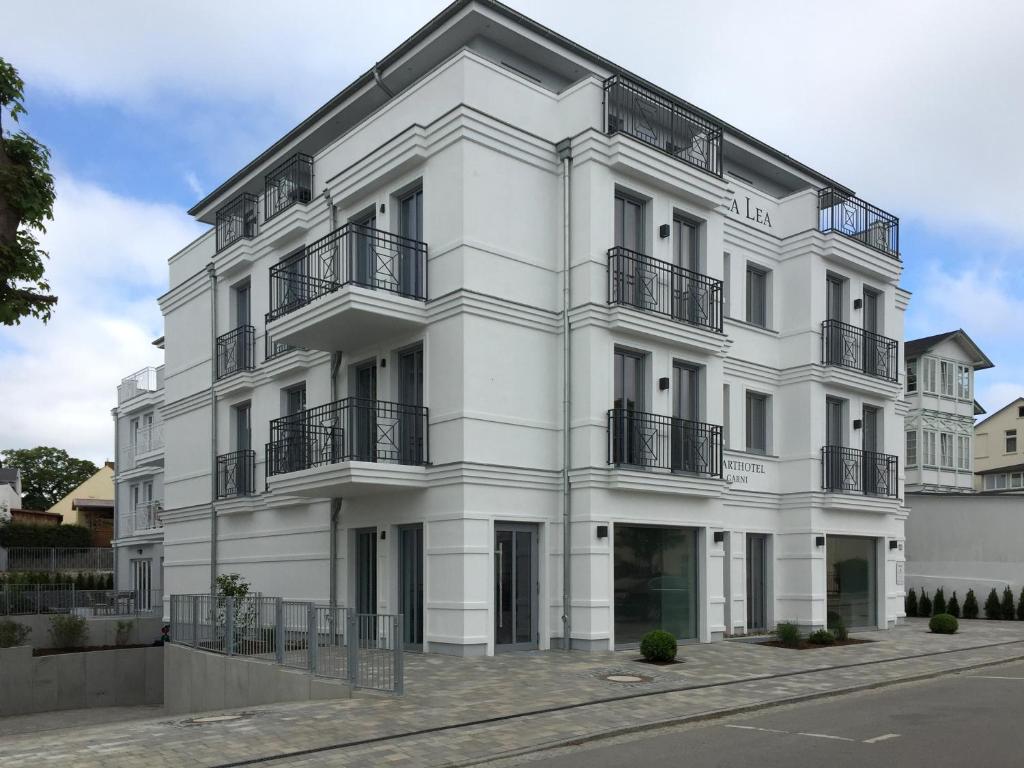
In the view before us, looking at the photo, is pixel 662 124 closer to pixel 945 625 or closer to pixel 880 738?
pixel 945 625

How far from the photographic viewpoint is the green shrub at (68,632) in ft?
76.4

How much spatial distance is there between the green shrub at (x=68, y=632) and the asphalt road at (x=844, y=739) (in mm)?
17246

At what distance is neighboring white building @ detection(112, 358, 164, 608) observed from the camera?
118 ft

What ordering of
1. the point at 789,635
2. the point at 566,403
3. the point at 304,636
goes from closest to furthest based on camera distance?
the point at 304,636 → the point at 566,403 → the point at 789,635

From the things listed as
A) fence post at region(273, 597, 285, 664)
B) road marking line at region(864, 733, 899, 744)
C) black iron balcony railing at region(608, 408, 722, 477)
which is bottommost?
road marking line at region(864, 733, 899, 744)

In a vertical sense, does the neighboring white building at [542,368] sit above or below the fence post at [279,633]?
above

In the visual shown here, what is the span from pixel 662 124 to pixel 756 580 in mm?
10031

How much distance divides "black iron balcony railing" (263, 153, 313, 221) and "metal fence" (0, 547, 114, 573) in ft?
85.5

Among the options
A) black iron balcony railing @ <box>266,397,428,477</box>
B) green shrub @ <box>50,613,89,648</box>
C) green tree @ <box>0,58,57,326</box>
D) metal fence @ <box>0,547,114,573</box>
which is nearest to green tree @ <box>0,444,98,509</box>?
metal fence @ <box>0,547,114,573</box>

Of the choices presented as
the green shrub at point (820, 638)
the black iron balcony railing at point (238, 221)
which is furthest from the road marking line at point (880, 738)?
the black iron balcony railing at point (238, 221)

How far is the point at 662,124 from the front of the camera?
803 inches

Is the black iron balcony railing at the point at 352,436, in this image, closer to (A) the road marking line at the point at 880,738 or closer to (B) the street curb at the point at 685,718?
(B) the street curb at the point at 685,718

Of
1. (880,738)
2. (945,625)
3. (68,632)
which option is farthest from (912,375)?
(880,738)

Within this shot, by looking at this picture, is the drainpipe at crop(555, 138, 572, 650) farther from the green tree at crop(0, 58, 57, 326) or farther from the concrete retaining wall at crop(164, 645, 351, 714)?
the green tree at crop(0, 58, 57, 326)
